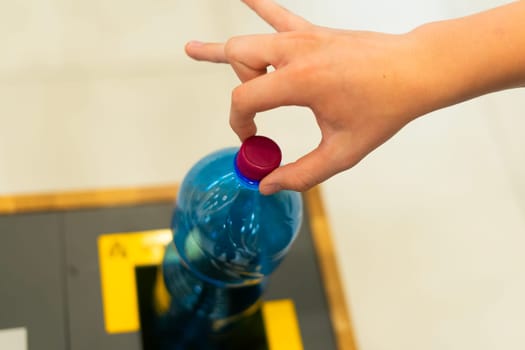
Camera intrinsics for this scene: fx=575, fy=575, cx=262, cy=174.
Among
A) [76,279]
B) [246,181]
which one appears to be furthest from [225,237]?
[76,279]

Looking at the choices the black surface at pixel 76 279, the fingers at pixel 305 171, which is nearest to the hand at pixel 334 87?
the fingers at pixel 305 171

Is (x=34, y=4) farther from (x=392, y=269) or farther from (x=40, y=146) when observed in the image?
(x=392, y=269)

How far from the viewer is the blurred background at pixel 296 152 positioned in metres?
0.71

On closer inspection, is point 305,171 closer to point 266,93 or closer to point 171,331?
point 266,93

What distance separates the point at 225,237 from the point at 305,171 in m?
0.14

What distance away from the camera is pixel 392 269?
723 mm

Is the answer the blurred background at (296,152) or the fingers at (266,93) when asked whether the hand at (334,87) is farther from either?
the blurred background at (296,152)

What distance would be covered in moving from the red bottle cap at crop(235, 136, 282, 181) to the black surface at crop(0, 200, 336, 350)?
0.79 ft

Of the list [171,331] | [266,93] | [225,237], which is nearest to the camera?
[266,93]

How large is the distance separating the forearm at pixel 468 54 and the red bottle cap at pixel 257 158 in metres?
0.13

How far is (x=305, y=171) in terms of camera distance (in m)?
0.45

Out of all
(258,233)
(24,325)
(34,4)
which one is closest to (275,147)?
(258,233)

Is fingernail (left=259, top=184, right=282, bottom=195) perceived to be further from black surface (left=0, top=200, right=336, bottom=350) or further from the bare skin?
black surface (left=0, top=200, right=336, bottom=350)

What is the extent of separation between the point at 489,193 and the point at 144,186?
0.46m
